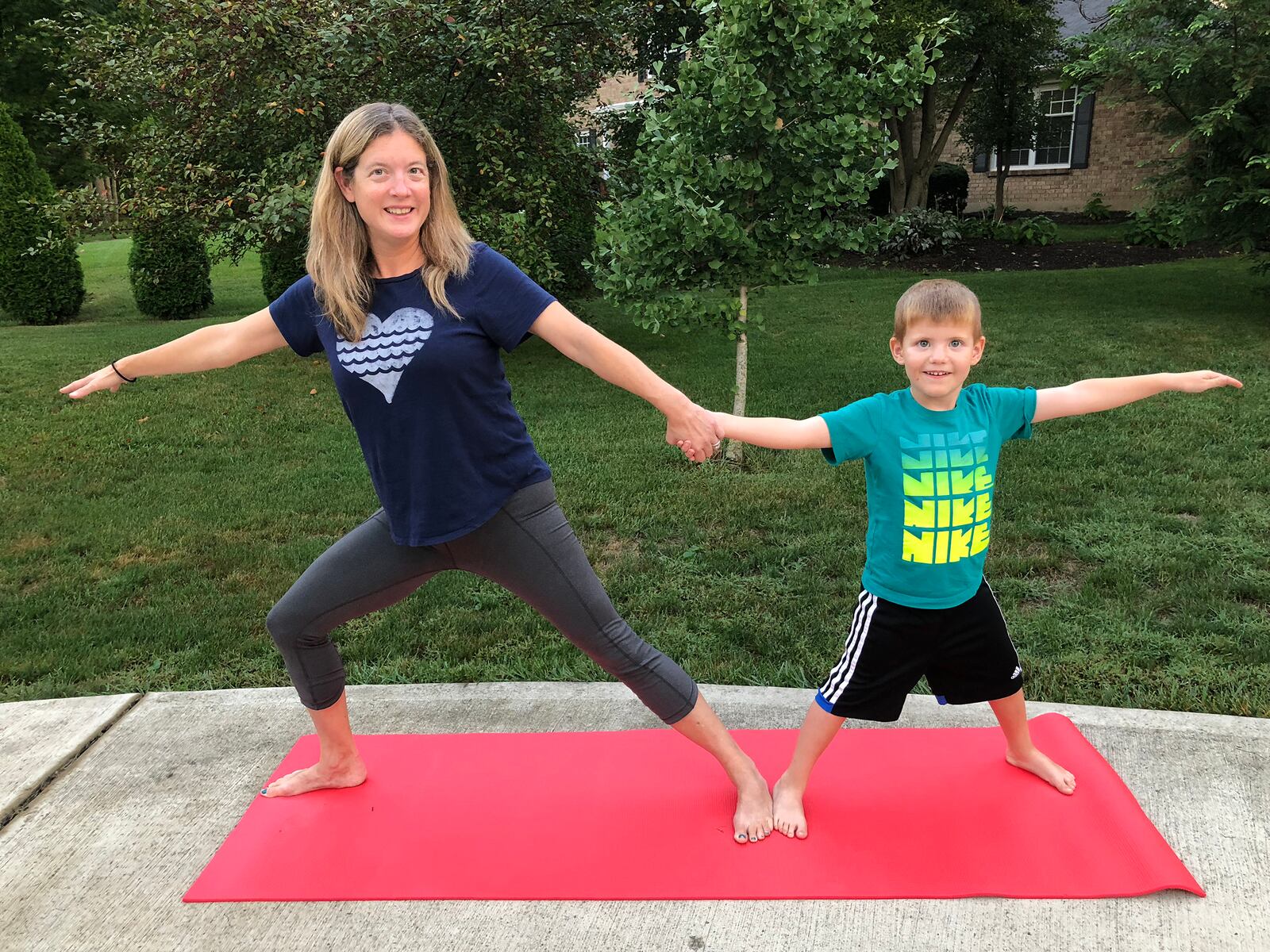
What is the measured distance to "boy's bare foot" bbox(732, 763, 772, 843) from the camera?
8.95 feet

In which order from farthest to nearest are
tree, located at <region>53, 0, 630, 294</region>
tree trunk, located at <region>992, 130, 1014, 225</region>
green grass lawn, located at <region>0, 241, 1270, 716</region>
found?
tree trunk, located at <region>992, 130, 1014, 225</region> → tree, located at <region>53, 0, 630, 294</region> → green grass lawn, located at <region>0, 241, 1270, 716</region>

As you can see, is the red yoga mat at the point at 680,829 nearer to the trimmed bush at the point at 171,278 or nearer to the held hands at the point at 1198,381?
the held hands at the point at 1198,381

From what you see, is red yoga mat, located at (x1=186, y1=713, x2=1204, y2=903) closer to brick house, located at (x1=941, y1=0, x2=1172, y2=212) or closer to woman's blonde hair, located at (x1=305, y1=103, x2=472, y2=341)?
woman's blonde hair, located at (x1=305, y1=103, x2=472, y2=341)

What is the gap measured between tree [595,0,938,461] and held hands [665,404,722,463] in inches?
131

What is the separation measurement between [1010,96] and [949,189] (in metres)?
2.74

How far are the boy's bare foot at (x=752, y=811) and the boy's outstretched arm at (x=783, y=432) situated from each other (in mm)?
998

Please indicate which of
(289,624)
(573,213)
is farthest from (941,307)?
(573,213)

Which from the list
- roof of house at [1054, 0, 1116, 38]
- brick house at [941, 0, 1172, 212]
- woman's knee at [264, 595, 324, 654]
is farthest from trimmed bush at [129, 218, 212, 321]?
roof of house at [1054, 0, 1116, 38]

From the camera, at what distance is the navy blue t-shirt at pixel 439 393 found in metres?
2.41

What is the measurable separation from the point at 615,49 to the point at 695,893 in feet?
27.2

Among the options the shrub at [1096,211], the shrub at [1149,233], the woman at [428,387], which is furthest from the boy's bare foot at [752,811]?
the shrub at [1096,211]

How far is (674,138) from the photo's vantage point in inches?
229

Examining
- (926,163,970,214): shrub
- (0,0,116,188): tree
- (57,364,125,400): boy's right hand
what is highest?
(0,0,116,188): tree

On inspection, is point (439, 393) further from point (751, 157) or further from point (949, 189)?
point (949, 189)
